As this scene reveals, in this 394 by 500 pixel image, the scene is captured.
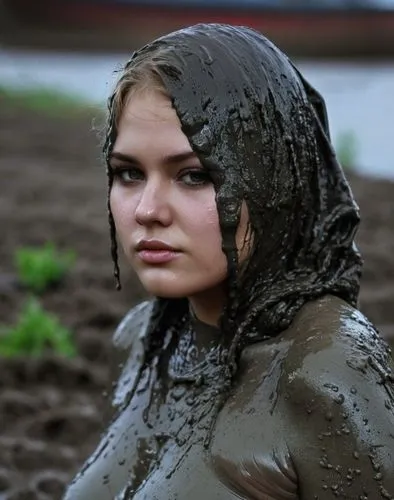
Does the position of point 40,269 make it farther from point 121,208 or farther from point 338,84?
point 338,84

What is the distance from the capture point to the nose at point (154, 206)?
84.2 inches

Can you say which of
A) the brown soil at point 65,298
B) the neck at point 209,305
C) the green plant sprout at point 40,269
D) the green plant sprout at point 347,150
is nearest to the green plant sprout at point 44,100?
the brown soil at point 65,298

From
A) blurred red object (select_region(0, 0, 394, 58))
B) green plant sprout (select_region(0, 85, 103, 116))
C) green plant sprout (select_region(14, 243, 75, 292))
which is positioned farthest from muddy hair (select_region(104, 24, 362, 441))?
blurred red object (select_region(0, 0, 394, 58))

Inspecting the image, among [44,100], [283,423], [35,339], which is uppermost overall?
[283,423]

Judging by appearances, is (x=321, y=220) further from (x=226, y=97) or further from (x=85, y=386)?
(x=85, y=386)

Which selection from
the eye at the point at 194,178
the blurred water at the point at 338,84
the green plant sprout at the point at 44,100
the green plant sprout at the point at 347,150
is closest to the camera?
the eye at the point at 194,178

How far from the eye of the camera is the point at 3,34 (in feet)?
86.6

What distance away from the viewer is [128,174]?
2244 millimetres

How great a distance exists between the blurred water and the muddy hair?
19.4 ft

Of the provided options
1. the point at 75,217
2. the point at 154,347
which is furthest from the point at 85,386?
the point at 75,217

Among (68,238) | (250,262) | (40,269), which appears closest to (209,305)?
(250,262)

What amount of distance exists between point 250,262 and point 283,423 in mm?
306

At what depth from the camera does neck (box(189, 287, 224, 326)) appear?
234 centimetres

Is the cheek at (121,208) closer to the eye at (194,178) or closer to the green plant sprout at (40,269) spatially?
the eye at (194,178)
